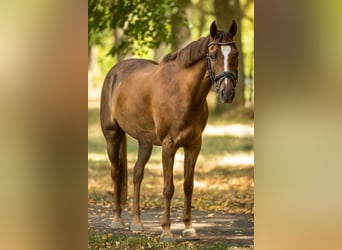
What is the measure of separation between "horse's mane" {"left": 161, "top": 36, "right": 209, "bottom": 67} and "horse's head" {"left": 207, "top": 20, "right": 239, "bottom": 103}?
0.07 meters

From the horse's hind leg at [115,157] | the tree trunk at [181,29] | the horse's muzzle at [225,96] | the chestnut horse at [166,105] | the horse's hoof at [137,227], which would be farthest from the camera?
the tree trunk at [181,29]

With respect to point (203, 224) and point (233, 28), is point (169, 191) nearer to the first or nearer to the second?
point (203, 224)

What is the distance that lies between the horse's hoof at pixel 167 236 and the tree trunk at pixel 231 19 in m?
1.01

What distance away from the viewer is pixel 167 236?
18.1 ft

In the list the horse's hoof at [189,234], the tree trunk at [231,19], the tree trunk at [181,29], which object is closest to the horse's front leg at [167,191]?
the horse's hoof at [189,234]

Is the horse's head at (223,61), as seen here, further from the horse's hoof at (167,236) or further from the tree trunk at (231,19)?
the horse's hoof at (167,236)

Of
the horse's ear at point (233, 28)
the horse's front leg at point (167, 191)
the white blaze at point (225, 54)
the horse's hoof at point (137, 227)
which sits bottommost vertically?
the horse's hoof at point (137, 227)

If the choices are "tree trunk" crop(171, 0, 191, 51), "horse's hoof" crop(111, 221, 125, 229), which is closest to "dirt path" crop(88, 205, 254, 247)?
"horse's hoof" crop(111, 221, 125, 229)

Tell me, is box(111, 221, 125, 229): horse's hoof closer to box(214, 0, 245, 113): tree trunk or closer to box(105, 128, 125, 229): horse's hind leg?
box(105, 128, 125, 229): horse's hind leg

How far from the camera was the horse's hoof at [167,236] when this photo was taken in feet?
18.1

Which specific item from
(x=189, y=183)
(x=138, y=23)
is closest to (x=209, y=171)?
(x=189, y=183)

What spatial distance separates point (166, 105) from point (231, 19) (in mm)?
816
